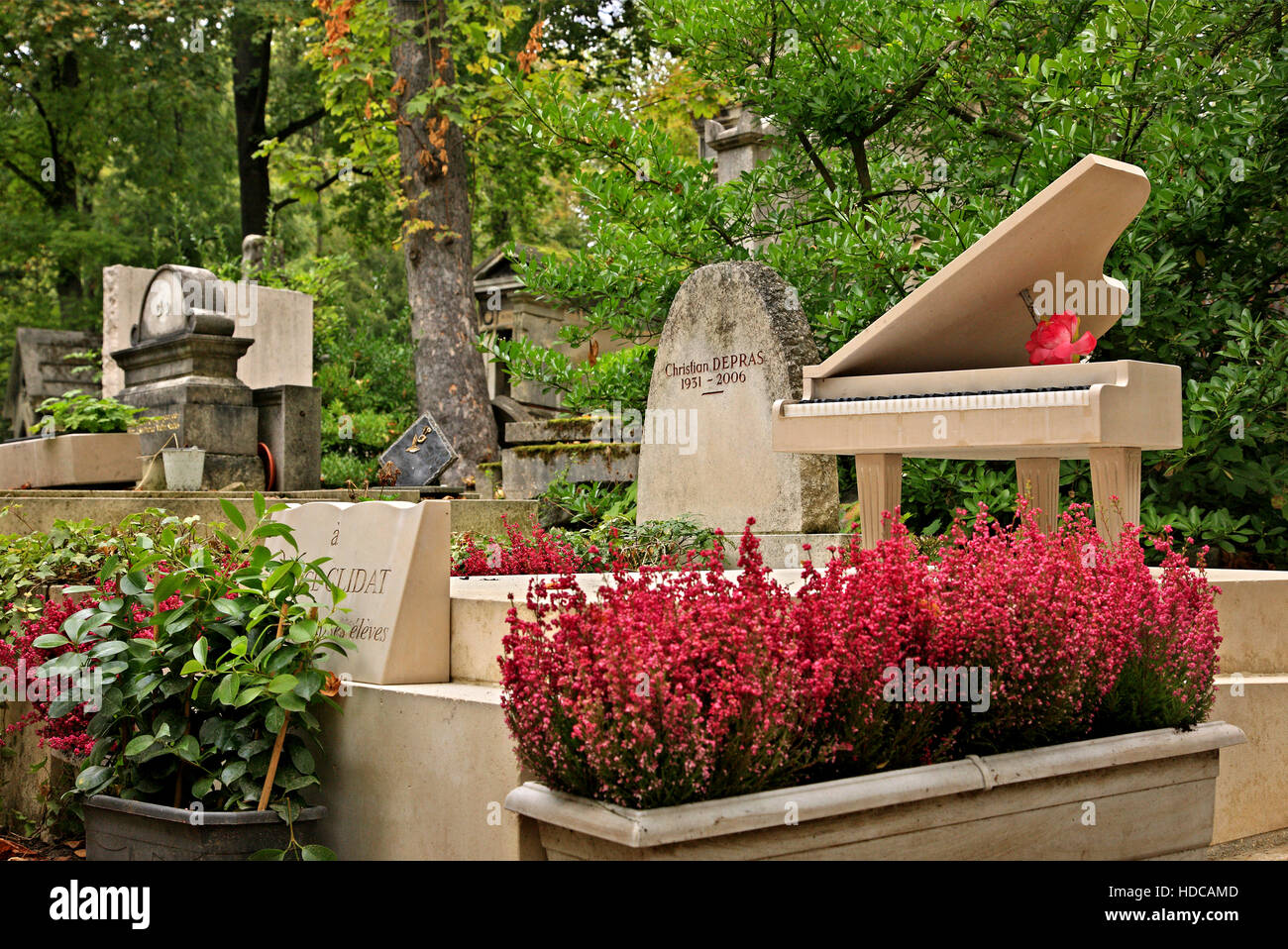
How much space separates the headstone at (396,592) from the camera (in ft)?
14.9

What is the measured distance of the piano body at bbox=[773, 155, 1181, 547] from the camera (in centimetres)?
522

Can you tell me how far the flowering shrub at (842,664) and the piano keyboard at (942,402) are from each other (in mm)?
870

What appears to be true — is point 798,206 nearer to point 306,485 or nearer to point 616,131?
point 616,131

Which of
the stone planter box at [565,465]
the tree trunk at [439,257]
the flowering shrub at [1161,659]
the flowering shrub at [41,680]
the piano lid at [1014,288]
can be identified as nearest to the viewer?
the flowering shrub at [1161,659]

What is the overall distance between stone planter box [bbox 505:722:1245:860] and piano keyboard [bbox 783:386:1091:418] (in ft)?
5.04

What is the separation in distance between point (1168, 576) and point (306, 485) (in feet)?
32.3

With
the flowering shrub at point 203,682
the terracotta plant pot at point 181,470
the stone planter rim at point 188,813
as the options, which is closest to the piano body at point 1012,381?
the flowering shrub at point 203,682

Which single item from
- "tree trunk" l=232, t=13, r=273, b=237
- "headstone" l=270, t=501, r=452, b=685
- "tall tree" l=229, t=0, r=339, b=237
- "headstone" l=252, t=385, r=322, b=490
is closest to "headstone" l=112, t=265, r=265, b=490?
"headstone" l=252, t=385, r=322, b=490

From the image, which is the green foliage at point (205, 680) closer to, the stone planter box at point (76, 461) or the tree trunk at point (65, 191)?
the stone planter box at point (76, 461)

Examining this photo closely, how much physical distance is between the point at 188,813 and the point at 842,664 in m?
2.20

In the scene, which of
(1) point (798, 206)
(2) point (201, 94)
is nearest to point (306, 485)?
(1) point (798, 206)

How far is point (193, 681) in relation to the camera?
166 inches

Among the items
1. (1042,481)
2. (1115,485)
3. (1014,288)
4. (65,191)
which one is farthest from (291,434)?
(65,191)

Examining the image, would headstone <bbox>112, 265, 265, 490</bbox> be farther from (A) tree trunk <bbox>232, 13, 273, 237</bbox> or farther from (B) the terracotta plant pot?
(A) tree trunk <bbox>232, 13, 273, 237</bbox>
